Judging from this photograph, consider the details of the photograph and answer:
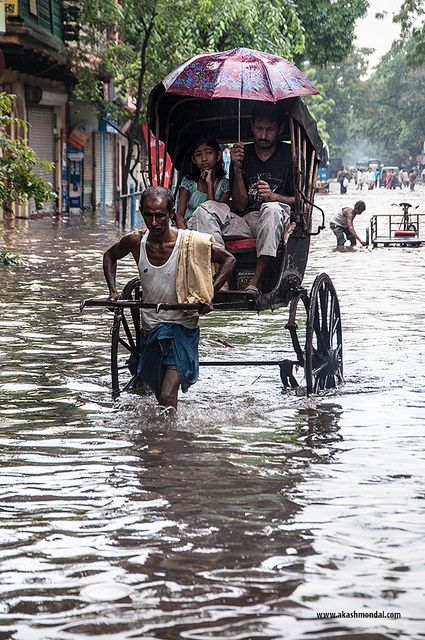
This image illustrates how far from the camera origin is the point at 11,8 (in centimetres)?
2736

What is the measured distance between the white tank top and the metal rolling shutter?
29.2 m

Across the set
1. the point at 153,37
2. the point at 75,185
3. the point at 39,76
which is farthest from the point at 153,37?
the point at 75,185

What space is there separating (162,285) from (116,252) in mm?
472

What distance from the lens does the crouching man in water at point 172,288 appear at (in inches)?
311

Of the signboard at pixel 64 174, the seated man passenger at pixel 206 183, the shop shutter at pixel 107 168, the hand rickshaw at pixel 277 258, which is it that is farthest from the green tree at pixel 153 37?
the seated man passenger at pixel 206 183

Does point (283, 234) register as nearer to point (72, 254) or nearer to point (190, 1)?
point (72, 254)

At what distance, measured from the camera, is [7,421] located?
8.13 metres

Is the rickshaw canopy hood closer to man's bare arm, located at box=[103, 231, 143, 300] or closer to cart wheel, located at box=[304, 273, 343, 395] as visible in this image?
cart wheel, located at box=[304, 273, 343, 395]

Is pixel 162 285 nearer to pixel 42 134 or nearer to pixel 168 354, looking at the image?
pixel 168 354

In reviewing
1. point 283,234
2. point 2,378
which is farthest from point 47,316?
point 283,234

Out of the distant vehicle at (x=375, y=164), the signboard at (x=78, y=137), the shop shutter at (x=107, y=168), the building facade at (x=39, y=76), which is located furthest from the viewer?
the distant vehicle at (x=375, y=164)

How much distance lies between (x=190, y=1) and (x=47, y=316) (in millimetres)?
17519

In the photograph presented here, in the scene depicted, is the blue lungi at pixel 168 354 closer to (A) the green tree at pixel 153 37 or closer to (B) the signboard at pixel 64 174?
(A) the green tree at pixel 153 37

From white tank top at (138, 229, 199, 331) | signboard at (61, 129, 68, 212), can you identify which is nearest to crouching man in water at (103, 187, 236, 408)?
white tank top at (138, 229, 199, 331)
